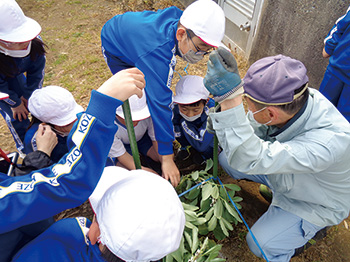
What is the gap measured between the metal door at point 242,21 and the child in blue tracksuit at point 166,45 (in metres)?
2.16

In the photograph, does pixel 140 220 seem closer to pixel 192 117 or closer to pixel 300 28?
pixel 192 117

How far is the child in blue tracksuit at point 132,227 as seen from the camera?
1278 millimetres

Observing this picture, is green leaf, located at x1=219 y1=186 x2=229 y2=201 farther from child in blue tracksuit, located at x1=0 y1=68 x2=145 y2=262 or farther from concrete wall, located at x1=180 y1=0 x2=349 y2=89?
concrete wall, located at x1=180 y1=0 x2=349 y2=89

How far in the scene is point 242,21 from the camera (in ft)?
15.7

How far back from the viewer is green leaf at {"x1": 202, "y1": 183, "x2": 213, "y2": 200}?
238 centimetres

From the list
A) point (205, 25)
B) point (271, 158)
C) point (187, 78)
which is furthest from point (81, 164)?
point (187, 78)

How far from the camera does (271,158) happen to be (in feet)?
5.97

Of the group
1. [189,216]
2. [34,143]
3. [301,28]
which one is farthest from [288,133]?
[301,28]

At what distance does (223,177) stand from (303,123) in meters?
1.43

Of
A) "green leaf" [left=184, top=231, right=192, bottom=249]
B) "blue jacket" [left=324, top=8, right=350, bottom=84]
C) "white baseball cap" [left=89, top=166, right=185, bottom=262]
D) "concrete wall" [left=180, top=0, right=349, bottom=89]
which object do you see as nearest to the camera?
"white baseball cap" [left=89, top=166, right=185, bottom=262]

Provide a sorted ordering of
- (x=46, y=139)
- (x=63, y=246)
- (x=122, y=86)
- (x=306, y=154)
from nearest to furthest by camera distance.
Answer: (x=122, y=86)
(x=63, y=246)
(x=306, y=154)
(x=46, y=139)

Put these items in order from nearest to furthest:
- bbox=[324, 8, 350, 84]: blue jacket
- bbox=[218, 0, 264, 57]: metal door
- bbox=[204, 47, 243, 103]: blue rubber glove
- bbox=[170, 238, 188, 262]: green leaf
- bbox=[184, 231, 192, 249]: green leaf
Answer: bbox=[204, 47, 243, 103]: blue rubber glove, bbox=[170, 238, 188, 262]: green leaf, bbox=[184, 231, 192, 249]: green leaf, bbox=[324, 8, 350, 84]: blue jacket, bbox=[218, 0, 264, 57]: metal door

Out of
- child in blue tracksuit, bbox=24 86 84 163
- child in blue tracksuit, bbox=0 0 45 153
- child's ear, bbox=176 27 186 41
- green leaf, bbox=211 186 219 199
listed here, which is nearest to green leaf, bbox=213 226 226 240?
green leaf, bbox=211 186 219 199

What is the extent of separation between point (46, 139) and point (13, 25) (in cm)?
106
